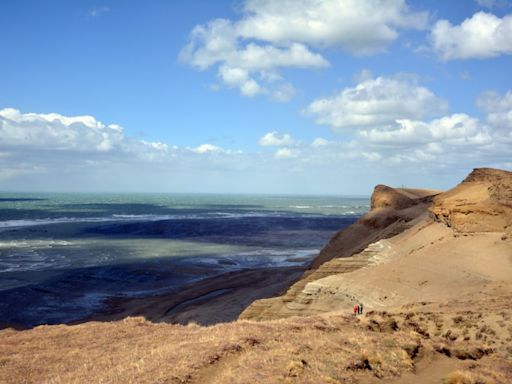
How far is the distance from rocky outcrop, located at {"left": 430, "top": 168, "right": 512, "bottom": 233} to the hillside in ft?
0.25

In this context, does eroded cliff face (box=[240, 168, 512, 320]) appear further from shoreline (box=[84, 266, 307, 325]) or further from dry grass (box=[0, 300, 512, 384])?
shoreline (box=[84, 266, 307, 325])

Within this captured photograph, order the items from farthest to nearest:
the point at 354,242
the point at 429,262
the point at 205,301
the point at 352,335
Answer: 1. the point at 354,242
2. the point at 205,301
3. the point at 429,262
4. the point at 352,335

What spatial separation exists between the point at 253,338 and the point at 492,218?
56.8 ft

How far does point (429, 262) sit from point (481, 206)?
20.1 feet

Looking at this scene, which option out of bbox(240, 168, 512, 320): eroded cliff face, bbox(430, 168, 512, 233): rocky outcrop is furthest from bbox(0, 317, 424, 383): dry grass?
bbox(430, 168, 512, 233): rocky outcrop

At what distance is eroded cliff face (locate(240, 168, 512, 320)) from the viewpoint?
1858 cm

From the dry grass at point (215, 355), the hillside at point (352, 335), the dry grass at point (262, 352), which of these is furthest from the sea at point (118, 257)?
the hillside at point (352, 335)

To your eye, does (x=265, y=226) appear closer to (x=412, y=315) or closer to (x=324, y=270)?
(x=324, y=270)

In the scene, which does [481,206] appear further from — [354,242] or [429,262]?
[354,242]

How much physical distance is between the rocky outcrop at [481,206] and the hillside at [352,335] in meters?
0.08

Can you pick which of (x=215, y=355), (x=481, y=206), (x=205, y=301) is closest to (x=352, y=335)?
(x=215, y=355)

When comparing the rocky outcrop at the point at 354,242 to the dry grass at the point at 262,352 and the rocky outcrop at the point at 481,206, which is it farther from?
the rocky outcrop at the point at 481,206

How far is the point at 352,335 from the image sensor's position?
13.0m

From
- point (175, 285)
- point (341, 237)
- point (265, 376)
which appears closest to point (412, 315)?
point (265, 376)
